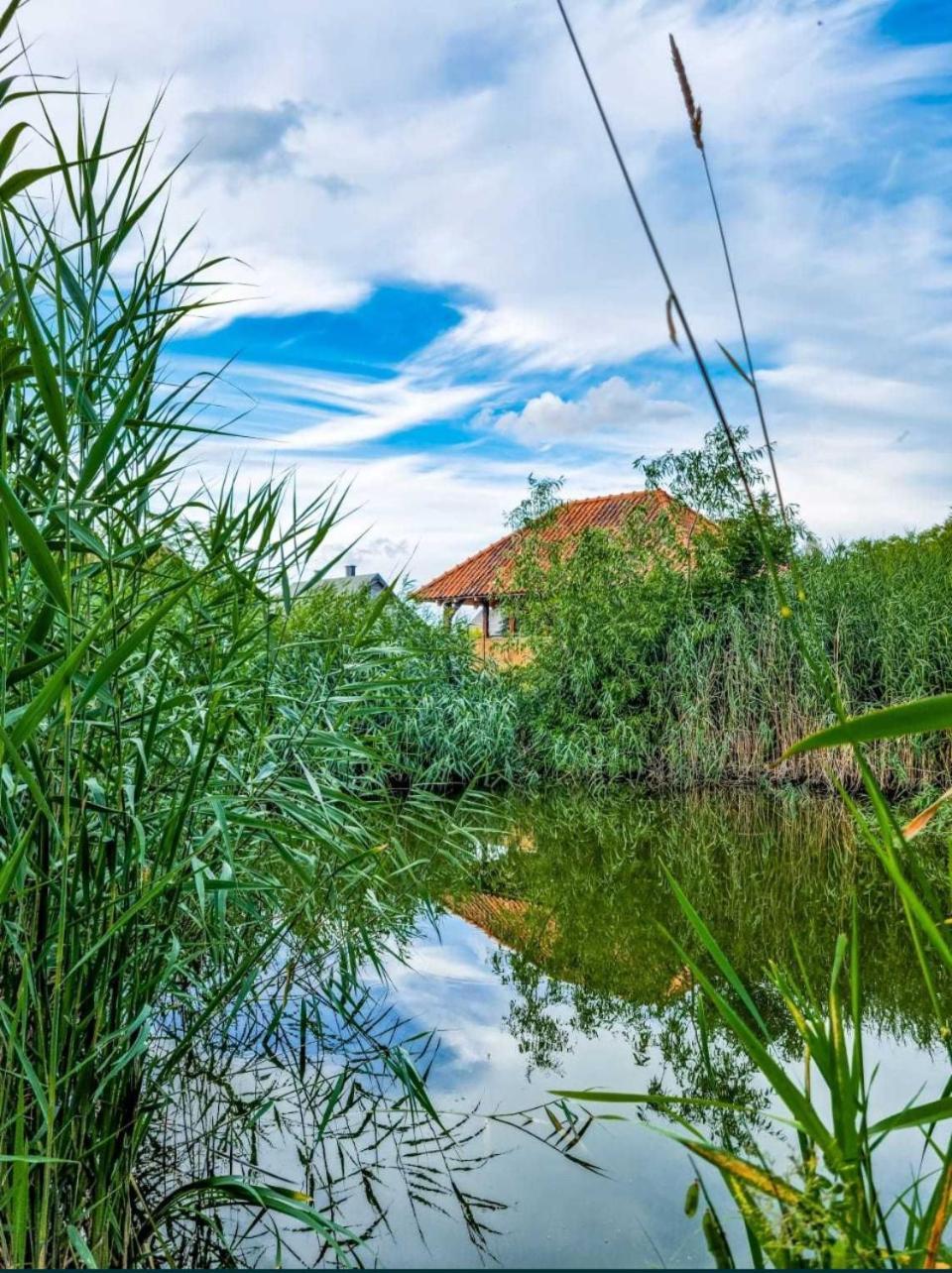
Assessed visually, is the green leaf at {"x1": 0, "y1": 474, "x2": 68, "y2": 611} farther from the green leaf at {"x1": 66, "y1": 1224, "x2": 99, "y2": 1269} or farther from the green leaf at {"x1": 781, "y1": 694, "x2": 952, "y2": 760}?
the green leaf at {"x1": 66, "y1": 1224, "x2": 99, "y2": 1269}

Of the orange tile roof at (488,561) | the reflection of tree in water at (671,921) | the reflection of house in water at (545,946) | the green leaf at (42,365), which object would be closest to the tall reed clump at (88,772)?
the green leaf at (42,365)

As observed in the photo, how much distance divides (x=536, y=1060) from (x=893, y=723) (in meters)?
2.74

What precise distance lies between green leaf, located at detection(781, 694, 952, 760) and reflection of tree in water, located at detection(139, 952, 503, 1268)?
62.6 inches

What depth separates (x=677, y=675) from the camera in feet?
31.2

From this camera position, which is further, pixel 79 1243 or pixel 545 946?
pixel 545 946

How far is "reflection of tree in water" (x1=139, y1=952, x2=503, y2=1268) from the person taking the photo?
203cm

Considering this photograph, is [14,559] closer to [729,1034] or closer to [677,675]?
[729,1034]

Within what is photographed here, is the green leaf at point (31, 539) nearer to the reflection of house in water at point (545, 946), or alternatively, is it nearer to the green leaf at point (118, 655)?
the green leaf at point (118, 655)

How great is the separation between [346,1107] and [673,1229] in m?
0.86

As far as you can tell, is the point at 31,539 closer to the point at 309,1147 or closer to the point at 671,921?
the point at 309,1147

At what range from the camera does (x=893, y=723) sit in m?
0.60

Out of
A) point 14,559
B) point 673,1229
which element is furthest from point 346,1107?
point 14,559

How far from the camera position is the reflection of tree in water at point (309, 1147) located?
2.03 metres

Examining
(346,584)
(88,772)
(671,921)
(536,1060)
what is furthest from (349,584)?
(88,772)
